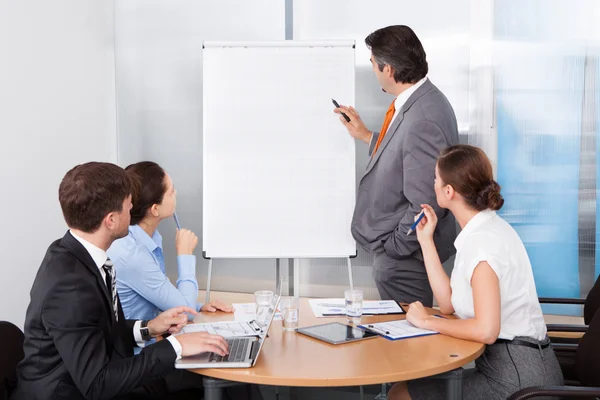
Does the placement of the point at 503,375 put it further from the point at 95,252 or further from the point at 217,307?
the point at 95,252

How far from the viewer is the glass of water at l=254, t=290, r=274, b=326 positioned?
2332mm

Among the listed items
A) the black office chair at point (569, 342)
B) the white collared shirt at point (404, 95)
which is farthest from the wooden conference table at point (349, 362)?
the white collared shirt at point (404, 95)

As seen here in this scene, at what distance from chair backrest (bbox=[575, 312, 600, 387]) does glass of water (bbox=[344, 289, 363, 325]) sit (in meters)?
0.83

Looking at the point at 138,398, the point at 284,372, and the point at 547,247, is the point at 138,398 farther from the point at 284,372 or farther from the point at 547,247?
the point at 547,247

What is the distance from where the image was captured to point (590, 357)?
2342 millimetres

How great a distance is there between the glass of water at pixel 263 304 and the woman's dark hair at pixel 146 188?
2.37 ft

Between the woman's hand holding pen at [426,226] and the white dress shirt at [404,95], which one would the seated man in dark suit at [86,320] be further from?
the white dress shirt at [404,95]

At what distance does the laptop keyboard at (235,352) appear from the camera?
6.39 feet

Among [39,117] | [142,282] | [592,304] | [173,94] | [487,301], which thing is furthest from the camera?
[173,94]

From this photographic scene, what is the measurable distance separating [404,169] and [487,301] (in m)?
1.08

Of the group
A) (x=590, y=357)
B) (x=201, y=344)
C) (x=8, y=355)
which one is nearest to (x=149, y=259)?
(x=8, y=355)

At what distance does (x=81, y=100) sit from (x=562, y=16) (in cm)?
281

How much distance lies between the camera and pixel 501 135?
12.0ft

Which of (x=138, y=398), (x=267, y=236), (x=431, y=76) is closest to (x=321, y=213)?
(x=267, y=236)
